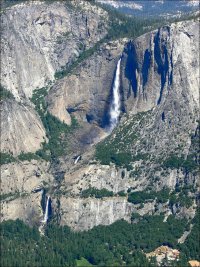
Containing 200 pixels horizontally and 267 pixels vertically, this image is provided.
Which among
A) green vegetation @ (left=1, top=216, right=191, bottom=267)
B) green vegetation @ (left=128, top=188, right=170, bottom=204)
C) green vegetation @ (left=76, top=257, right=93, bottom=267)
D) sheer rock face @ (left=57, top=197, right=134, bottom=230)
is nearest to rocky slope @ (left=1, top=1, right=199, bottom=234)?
sheer rock face @ (left=57, top=197, right=134, bottom=230)

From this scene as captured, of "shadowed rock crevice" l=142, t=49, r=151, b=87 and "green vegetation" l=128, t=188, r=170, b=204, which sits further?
"shadowed rock crevice" l=142, t=49, r=151, b=87

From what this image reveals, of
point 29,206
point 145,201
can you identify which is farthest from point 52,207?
point 145,201

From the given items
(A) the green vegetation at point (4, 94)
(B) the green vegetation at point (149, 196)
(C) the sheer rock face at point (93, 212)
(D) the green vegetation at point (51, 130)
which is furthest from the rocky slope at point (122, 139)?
(A) the green vegetation at point (4, 94)

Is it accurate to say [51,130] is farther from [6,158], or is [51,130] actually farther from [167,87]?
[167,87]

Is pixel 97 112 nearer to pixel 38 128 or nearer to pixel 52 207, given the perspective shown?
pixel 38 128

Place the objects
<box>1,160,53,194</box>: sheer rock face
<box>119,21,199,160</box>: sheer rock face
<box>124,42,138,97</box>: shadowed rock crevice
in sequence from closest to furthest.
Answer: <box>1,160,53,194</box>: sheer rock face, <box>119,21,199,160</box>: sheer rock face, <box>124,42,138,97</box>: shadowed rock crevice

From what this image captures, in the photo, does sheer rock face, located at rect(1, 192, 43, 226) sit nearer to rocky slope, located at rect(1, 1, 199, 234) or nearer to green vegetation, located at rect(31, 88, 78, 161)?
rocky slope, located at rect(1, 1, 199, 234)
